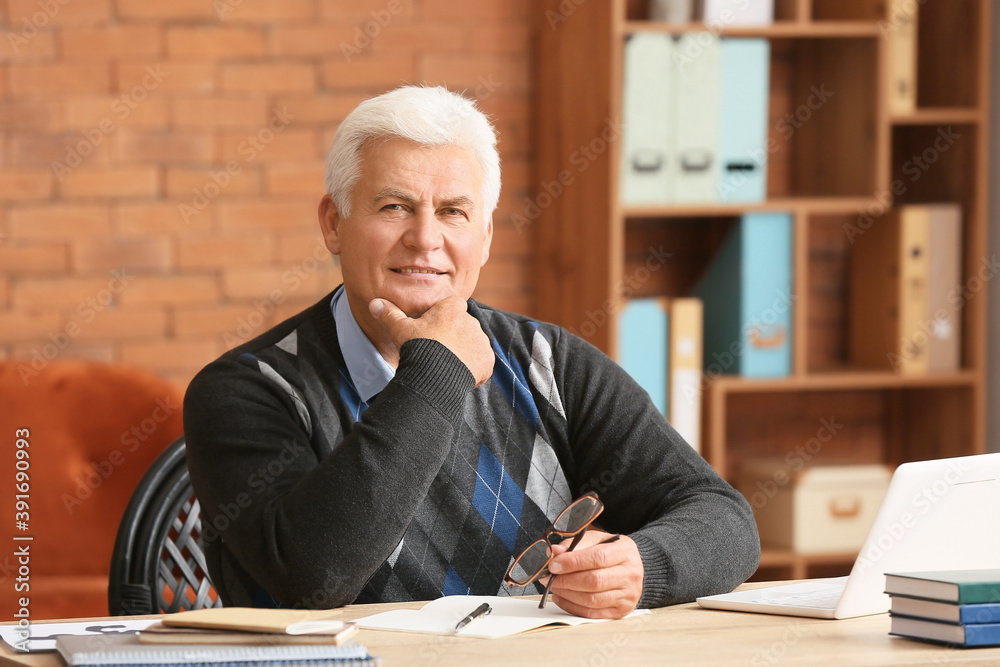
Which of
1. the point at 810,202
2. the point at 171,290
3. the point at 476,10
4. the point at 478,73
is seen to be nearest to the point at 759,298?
the point at 810,202

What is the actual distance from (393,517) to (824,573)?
2.29 m

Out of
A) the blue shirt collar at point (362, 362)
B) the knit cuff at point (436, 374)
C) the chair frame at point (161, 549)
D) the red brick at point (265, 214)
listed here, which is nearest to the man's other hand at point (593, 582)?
the knit cuff at point (436, 374)

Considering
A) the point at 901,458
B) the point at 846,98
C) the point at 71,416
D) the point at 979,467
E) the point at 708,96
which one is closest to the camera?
the point at 979,467

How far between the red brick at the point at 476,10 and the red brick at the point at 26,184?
109 cm

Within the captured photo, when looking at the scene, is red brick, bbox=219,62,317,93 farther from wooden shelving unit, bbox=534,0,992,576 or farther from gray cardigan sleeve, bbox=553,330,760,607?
gray cardigan sleeve, bbox=553,330,760,607

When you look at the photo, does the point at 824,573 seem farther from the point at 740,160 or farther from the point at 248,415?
the point at 248,415

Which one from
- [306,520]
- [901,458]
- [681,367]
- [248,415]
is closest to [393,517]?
[306,520]

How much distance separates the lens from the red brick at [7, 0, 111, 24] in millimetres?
2740

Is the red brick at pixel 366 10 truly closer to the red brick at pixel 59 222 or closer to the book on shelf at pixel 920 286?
the red brick at pixel 59 222

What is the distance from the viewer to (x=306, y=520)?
1.28 meters

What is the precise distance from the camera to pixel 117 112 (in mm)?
2814

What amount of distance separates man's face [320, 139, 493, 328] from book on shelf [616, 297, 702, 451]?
1.24 m

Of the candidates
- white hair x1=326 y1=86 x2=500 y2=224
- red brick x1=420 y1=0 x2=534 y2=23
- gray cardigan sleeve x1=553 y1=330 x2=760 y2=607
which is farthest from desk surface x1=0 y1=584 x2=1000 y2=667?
red brick x1=420 y1=0 x2=534 y2=23

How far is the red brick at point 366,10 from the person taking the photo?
2930 millimetres
